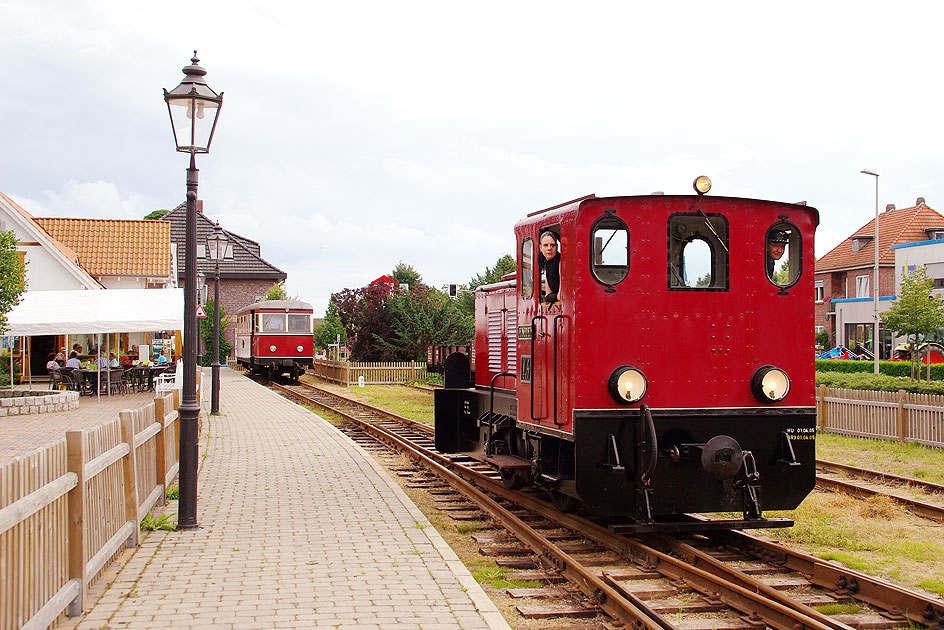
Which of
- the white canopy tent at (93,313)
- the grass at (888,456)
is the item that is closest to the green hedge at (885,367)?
the grass at (888,456)

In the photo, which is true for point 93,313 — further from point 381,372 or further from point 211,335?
point 211,335

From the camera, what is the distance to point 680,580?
6.61 metres

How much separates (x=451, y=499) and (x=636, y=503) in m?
3.69

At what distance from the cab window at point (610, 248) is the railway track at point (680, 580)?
2.32 m

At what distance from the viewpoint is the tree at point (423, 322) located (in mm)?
35875

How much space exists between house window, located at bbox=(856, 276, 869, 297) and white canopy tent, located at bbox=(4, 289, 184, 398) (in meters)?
39.1

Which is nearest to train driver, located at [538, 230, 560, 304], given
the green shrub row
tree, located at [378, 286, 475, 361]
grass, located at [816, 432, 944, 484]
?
grass, located at [816, 432, 944, 484]

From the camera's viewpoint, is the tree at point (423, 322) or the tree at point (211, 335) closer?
the tree at point (423, 322)

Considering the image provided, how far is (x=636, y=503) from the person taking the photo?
7.29m

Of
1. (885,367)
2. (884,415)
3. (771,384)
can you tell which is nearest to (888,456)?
Answer: (884,415)

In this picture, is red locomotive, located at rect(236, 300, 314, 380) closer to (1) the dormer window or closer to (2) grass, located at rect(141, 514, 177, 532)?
(2) grass, located at rect(141, 514, 177, 532)

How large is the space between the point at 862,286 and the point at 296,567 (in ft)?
156

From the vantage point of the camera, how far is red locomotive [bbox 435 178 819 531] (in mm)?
7277

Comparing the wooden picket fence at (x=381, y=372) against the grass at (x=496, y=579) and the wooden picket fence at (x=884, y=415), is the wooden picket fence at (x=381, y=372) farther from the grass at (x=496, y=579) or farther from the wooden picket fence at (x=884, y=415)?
the grass at (x=496, y=579)
